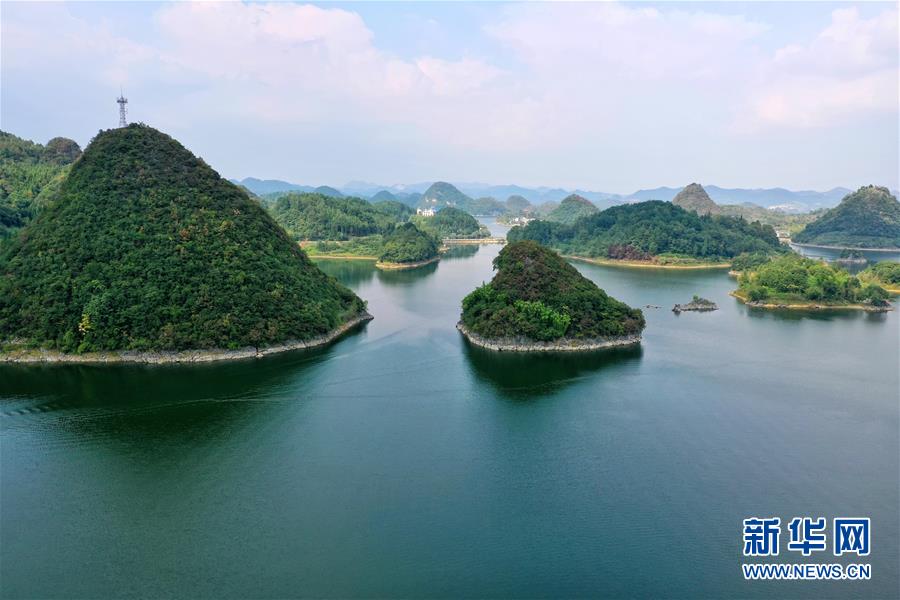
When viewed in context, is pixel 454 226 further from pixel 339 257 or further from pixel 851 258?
pixel 851 258

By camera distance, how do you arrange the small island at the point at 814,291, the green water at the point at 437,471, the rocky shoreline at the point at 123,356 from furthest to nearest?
the small island at the point at 814,291 < the rocky shoreline at the point at 123,356 < the green water at the point at 437,471

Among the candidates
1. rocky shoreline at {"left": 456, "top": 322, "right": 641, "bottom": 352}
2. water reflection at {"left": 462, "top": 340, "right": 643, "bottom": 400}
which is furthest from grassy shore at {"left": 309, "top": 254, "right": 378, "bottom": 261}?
rocky shoreline at {"left": 456, "top": 322, "right": 641, "bottom": 352}

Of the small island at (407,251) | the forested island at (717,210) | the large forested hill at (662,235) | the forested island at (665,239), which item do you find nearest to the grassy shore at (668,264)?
the forested island at (665,239)

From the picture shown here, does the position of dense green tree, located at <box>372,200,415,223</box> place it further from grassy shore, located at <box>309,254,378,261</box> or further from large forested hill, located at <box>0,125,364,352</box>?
large forested hill, located at <box>0,125,364,352</box>

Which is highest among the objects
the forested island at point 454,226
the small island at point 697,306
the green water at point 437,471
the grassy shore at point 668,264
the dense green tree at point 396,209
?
the dense green tree at point 396,209

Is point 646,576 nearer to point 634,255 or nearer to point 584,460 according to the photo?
point 584,460

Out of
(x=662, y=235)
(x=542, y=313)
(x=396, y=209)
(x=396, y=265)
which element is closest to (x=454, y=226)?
(x=396, y=209)

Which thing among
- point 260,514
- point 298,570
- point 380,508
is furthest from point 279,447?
point 298,570

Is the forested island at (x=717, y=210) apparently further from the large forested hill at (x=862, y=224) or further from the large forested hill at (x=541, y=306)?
the large forested hill at (x=541, y=306)
